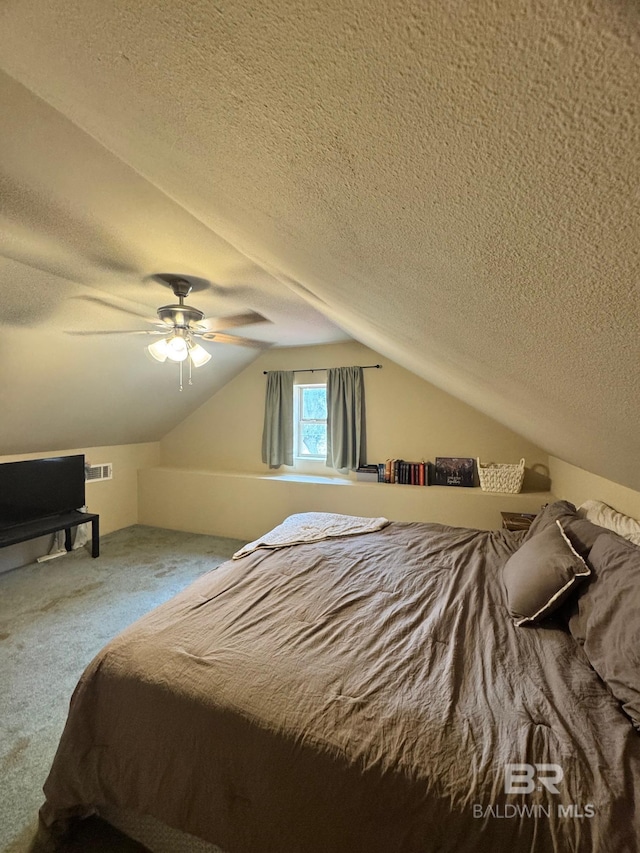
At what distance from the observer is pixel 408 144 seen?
398mm

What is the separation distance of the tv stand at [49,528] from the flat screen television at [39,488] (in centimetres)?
5

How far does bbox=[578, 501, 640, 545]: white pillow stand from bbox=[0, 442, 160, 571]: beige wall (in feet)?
15.0

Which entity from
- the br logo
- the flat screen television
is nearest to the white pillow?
the br logo

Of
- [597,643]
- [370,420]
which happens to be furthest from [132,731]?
[370,420]

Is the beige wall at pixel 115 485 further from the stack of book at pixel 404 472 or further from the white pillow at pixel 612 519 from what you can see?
the white pillow at pixel 612 519

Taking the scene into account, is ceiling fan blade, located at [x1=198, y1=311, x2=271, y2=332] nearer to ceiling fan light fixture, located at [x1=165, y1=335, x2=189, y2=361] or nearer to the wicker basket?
ceiling fan light fixture, located at [x1=165, y1=335, x2=189, y2=361]

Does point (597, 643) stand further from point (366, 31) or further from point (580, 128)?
point (366, 31)

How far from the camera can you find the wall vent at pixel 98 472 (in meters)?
4.21

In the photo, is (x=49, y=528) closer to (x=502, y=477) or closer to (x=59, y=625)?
(x=59, y=625)

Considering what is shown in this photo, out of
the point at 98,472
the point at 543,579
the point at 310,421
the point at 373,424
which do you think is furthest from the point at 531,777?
the point at 98,472

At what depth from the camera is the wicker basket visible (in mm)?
3371

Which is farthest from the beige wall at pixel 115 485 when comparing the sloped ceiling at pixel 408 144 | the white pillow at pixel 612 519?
the white pillow at pixel 612 519

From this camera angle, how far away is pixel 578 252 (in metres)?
0.42

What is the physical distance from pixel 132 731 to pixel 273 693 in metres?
0.49
